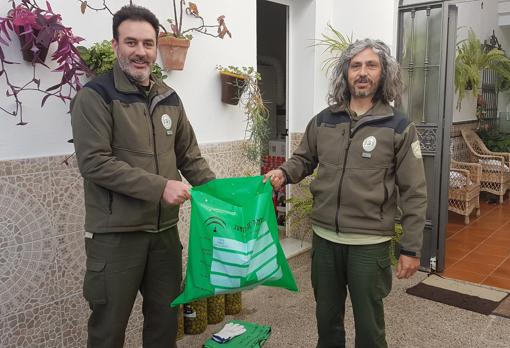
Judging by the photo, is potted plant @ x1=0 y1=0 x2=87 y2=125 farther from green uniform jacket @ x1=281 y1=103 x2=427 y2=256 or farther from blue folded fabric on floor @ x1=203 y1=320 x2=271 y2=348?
blue folded fabric on floor @ x1=203 y1=320 x2=271 y2=348

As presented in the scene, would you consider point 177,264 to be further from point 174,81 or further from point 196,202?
point 174,81

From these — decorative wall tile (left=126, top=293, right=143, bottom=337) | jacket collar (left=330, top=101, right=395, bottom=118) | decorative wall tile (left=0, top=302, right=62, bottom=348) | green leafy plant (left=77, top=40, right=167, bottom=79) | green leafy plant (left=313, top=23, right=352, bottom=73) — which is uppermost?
green leafy plant (left=313, top=23, right=352, bottom=73)

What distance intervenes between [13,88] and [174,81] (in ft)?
3.17

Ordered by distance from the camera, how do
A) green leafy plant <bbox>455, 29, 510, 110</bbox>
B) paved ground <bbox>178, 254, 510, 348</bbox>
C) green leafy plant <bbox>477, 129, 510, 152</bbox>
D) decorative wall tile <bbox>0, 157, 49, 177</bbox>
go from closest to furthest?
decorative wall tile <bbox>0, 157, 49, 177</bbox>, paved ground <bbox>178, 254, 510, 348</bbox>, green leafy plant <bbox>455, 29, 510, 110</bbox>, green leafy plant <bbox>477, 129, 510, 152</bbox>

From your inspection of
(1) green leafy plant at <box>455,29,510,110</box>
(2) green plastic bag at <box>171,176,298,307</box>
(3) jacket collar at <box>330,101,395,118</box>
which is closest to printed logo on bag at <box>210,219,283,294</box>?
(2) green plastic bag at <box>171,176,298,307</box>

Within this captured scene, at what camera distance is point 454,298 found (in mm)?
3244

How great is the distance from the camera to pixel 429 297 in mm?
3254

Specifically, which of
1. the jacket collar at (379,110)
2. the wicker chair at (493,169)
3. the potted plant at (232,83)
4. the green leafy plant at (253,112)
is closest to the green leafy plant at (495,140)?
the wicker chair at (493,169)

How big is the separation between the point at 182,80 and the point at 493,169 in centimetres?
487

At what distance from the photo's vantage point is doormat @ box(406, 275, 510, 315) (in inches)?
123

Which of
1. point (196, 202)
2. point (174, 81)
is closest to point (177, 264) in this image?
point (196, 202)

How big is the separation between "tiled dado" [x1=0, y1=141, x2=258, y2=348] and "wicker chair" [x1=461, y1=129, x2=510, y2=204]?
18.0ft

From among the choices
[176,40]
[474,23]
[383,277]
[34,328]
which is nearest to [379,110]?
[383,277]

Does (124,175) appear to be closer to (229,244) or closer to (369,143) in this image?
(229,244)
